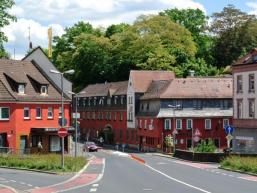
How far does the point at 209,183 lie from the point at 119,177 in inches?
290

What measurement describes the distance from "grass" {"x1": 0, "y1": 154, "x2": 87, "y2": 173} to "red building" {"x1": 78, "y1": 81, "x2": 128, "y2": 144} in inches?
2154

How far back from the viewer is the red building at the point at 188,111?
91.5 m

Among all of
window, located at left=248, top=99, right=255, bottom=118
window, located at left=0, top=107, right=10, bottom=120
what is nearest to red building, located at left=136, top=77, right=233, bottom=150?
window, located at left=248, top=99, right=255, bottom=118

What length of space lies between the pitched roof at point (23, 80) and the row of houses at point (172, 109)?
21.0 metres

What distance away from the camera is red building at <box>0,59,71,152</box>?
66438 mm

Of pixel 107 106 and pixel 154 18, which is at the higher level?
pixel 154 18

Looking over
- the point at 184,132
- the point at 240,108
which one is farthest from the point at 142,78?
the point at 240,108

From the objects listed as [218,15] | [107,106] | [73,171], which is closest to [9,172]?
[73,171]

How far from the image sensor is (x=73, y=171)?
1734 inches

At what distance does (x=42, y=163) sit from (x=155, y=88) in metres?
52.5

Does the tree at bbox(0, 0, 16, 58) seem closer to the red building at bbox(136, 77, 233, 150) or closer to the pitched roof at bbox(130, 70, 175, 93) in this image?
the red building at bbox(136, 77, 233, 150)

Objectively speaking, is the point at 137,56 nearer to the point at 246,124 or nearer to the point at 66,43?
the point at 66,43

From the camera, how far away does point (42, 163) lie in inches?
1816

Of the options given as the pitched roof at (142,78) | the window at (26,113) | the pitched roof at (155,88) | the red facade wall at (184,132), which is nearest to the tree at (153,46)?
the pitched roof at (142,78)
